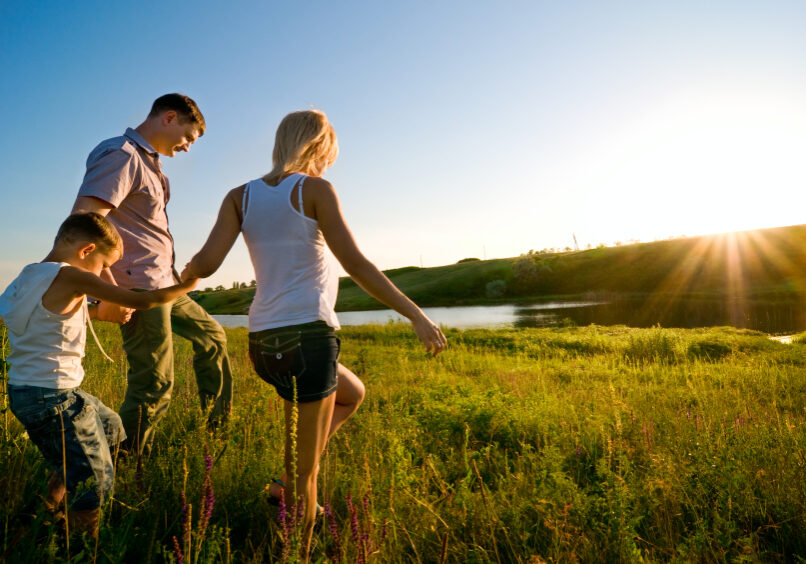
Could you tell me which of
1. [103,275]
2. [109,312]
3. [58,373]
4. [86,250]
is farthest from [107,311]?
[58,373]

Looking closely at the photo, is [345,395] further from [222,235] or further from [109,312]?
[109,312]

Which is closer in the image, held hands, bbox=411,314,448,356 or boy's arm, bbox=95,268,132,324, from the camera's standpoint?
held hands, bbox=411,314,448,356

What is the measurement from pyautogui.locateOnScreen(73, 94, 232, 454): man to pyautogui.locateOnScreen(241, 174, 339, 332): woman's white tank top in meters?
1.29

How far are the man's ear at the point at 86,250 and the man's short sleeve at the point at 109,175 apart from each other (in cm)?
56

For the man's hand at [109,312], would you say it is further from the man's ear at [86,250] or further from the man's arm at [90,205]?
the man's arm at [90,205]

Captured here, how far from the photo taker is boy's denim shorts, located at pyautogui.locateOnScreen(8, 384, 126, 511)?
6.88 feet

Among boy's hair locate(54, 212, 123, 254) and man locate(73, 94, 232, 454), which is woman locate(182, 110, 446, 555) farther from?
man locate(73, 94, 232, 454)

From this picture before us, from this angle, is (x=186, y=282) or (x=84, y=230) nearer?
(x=84, y=230)

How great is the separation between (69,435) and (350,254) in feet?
5.12

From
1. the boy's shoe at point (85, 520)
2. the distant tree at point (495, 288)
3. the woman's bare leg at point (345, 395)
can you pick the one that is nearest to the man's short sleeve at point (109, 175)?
the boy's shoe at point (85, 520)

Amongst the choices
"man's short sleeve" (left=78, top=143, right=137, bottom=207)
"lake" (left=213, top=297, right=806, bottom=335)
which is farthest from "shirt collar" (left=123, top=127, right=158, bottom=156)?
"lake" (left=213, top=297, right=806, bottom=335)

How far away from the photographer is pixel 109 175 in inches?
111

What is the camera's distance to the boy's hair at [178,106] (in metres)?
3.22

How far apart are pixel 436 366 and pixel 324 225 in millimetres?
8614
